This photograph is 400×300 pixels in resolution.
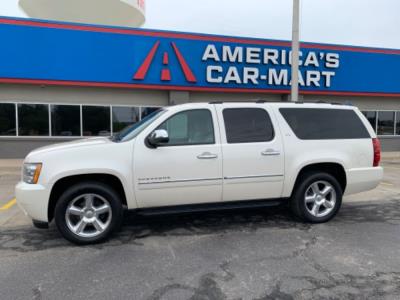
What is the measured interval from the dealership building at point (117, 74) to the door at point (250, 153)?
9299 millimetres

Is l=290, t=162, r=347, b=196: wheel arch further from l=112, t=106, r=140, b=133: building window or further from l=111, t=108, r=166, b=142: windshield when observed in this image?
l=112, t=106, r=140, b=133: building window

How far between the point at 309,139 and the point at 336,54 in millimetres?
12121

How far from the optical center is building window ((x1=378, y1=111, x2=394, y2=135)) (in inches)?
693

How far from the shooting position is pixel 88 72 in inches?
526

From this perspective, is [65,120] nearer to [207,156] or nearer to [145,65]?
[145,65]

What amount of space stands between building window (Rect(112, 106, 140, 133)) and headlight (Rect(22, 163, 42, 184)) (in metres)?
9.90

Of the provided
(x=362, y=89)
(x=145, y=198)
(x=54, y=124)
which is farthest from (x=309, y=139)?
(x=362, y=89)

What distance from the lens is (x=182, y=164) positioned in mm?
4777

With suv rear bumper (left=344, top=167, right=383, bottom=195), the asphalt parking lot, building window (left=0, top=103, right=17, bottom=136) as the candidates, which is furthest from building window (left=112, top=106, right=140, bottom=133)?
suv rear bumper (left=344, top=167, right=383, bottom=195)

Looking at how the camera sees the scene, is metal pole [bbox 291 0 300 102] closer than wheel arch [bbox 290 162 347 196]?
No

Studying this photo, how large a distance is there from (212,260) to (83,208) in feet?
6.14

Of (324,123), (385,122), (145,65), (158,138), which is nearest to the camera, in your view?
(158,138)

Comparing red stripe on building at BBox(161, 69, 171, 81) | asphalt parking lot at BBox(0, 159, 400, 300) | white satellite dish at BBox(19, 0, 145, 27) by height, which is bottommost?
asphalt parking lot at BBox(0, 159, 400, 300)

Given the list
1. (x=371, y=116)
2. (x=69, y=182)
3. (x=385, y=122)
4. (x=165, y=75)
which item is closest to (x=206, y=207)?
(x=69, y=182)
